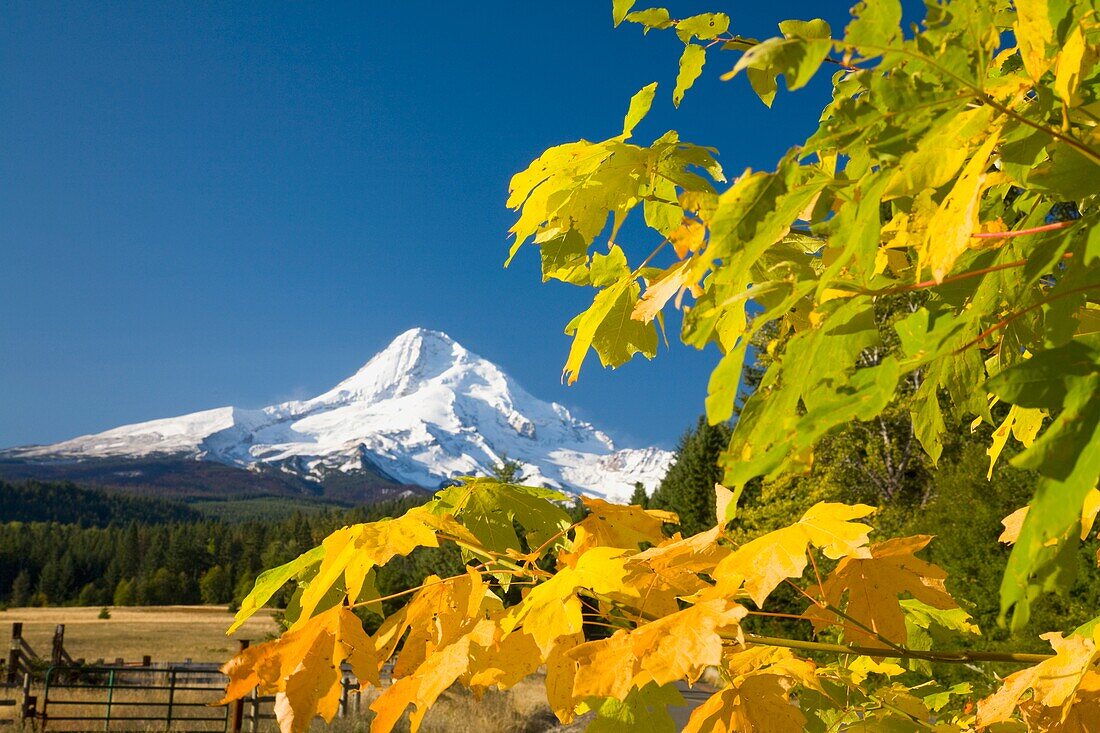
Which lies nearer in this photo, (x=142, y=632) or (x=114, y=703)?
(x=114, y=703)

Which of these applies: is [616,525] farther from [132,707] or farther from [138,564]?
[138,564]

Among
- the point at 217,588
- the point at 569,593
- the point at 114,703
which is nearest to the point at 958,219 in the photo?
the point at 569,593

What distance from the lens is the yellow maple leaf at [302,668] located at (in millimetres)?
977

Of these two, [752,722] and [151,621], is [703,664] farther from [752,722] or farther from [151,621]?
[151,621]

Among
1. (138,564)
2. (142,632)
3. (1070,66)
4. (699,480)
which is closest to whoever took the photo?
(1070,66)

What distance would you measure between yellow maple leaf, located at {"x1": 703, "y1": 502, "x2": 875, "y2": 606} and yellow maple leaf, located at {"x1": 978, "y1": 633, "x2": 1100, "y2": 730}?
32cm

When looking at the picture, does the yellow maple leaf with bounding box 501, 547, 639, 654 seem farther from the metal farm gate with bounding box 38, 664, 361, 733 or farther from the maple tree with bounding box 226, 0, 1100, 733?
the metal farm gate with bounding box 38, 664, 361, 733

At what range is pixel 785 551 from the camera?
3.34 feet

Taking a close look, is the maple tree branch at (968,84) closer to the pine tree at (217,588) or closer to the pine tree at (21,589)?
the pine tree at (217,588)

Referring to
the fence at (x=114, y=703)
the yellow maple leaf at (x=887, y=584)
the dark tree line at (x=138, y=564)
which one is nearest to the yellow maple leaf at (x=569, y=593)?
the yellow maple leaf at (x=887, y=584)

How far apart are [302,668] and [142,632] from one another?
183 ft

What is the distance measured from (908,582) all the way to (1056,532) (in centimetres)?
81

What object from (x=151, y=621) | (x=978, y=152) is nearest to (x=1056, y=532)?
(x=978, y=152)

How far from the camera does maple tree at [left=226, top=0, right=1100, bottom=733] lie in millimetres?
624
